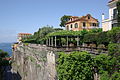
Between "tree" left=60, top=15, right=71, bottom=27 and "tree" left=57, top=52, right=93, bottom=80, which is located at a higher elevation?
"tree" left=60, top=15, right=71, bottom=27

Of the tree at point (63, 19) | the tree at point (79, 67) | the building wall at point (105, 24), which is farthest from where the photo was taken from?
the tree at point (63, 19)

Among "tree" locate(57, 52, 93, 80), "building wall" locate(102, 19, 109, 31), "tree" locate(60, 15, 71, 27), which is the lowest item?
"tree" locate(57, 52, 93, 80)

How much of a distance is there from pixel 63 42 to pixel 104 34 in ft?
52.1

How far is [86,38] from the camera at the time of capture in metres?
28.2

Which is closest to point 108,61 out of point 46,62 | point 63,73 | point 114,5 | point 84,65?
point 84,65

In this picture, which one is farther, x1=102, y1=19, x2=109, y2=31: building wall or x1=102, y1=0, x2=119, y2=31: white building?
x1=102, y1=19, x2=109, y2=31: building wall

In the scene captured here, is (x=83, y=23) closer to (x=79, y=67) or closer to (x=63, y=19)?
(x=79, y=67)

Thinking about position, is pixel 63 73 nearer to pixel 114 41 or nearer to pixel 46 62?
pixel 114 41

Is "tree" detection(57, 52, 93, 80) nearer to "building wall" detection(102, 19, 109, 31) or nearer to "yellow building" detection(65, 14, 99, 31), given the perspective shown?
"building wall" detection(102, 19, 109, 31)

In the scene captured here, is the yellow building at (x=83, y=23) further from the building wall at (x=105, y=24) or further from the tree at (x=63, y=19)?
the tree at (x=63, y=19)

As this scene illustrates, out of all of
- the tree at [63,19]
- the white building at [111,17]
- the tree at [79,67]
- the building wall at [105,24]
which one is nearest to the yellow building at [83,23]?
the building wall at [105,24]

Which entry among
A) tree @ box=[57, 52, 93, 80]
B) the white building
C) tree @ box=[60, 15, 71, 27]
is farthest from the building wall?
tree @ box=[60, 15, 71, 27]

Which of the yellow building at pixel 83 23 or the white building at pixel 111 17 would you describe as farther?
the yellow building at pixel 83 23

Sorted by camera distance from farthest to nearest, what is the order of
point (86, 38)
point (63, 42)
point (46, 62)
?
point (63, 42) < point (86, 38) < point (46, 62)
